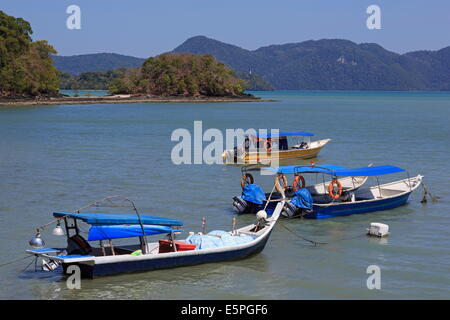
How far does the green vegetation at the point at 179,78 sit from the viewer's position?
151750 mm

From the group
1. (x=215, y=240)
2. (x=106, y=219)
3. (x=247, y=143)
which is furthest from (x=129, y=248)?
(x=247, y=143)

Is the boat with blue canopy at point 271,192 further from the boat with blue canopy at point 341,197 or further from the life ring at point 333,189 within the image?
the life ring at point 333,189

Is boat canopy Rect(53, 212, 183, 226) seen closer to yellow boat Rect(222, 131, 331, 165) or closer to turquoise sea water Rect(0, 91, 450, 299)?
turquoise sea water Rect(0, 91, 450, 299)

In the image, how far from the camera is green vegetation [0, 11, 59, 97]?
110 m

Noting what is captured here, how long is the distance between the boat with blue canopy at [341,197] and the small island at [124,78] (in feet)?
292

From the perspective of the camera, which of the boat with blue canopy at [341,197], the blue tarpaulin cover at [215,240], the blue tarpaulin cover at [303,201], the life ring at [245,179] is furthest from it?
the life ring at [245,179]

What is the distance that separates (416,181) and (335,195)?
563 cm

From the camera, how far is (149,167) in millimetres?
35219

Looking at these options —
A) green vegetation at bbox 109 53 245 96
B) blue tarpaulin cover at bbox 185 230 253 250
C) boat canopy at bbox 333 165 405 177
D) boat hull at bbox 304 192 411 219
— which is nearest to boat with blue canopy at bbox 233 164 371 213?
boat canopy at bbox 333 165 405 177

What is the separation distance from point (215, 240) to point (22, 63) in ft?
344

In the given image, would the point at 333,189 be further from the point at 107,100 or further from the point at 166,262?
the point at 107,100

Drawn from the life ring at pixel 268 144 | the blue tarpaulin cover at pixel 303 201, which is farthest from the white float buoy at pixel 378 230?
the life ring at pixel 268 144

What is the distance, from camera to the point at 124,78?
155m
